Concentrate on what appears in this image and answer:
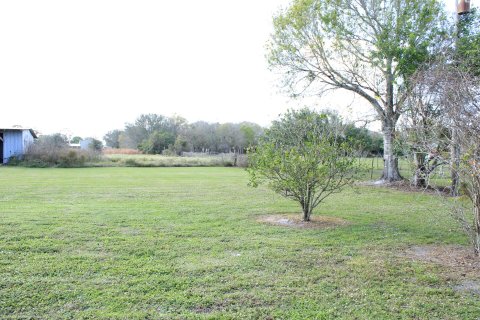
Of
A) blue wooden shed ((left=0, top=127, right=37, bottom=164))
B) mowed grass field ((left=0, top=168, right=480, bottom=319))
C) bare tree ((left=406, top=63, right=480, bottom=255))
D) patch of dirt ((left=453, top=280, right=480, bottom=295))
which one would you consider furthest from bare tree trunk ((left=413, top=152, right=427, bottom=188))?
blue wooden shed ((left=0, top=127, right=37, bottom=164))

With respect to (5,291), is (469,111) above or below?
above

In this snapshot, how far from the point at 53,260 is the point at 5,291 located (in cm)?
103

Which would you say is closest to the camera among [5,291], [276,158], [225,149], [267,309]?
[267,309]

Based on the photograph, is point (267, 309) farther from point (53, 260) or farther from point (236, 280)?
point (53, 260)

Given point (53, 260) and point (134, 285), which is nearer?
point (134, 285)

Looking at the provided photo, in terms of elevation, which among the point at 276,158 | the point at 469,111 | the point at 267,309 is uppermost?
the point at 469,111

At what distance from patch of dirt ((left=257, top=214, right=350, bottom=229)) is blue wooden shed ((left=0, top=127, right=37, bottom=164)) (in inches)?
1041

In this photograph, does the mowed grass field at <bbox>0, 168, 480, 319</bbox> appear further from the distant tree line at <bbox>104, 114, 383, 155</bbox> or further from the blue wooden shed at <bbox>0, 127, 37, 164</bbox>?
the distant tree line at <bbox>104, 114, 383, 155</bbox>

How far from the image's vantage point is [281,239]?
20.7ft

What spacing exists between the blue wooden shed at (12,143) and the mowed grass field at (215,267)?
73.3 feet

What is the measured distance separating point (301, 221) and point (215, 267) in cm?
343

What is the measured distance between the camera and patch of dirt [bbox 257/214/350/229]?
745 cm

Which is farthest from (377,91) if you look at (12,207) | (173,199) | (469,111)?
(12,207)

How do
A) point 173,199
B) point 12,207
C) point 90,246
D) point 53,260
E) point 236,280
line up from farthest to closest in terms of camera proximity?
point 173,199 → point 12,207 → point 90,246 → point 53,260 → point 236,280
